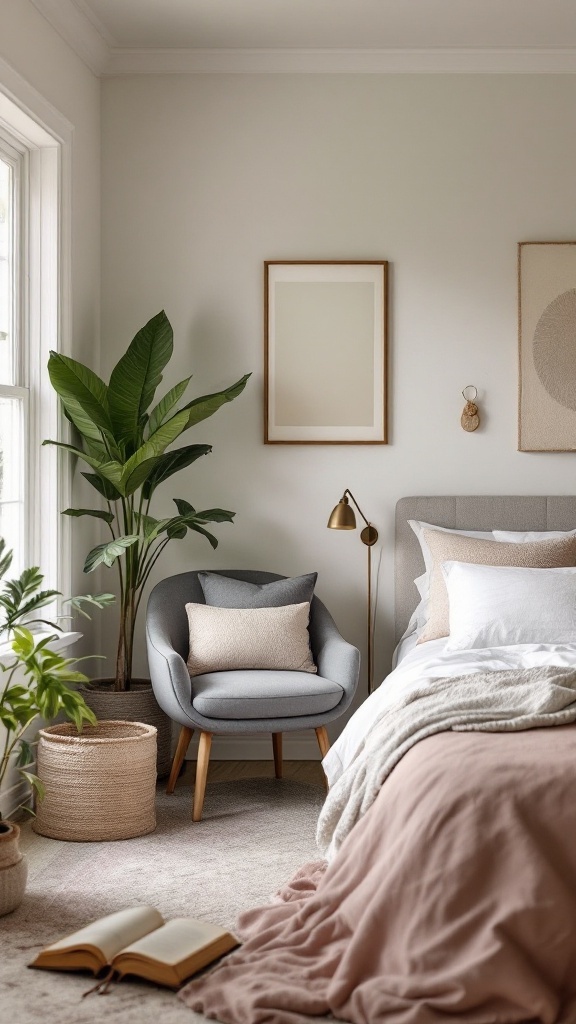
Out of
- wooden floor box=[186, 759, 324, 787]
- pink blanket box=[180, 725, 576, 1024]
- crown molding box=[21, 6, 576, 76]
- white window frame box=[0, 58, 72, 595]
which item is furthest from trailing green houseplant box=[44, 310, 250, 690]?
pink blanket box=[180, 725, 576, 1024]

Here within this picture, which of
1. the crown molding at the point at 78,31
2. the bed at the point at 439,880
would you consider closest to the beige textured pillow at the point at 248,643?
the bed at the point at 439,880

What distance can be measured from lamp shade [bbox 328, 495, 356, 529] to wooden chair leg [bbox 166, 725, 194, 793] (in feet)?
3.35

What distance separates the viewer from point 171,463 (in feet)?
14.0

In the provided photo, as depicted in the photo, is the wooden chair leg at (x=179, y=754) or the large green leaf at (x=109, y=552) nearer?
the large green leaf at (x=109, y=552)

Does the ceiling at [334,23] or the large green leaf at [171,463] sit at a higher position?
the ceiling at [334,23]

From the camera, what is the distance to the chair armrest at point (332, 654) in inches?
149

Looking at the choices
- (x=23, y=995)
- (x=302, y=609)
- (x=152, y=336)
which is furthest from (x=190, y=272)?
(x=23, y=995)

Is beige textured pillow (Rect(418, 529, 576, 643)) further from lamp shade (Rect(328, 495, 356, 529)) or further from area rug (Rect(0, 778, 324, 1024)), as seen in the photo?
area rug (Rect(0, 778, 324, 1024))

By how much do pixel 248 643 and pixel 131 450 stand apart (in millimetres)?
908

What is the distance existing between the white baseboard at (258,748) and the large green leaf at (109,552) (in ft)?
3.71

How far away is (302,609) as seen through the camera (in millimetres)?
4148

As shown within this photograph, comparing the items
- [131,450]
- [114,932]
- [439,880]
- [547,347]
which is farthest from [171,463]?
[439,880]

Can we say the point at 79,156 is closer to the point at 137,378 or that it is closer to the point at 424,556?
the point at 137,378

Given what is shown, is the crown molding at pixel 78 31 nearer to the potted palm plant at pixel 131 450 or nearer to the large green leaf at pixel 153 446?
the potted palm plant at pixel 131 450
